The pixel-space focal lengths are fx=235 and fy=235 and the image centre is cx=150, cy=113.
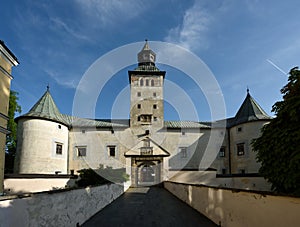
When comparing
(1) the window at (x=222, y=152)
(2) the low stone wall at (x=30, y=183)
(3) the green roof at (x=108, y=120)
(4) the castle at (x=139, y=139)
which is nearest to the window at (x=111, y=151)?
(4) the castle at (x=139, y=139)

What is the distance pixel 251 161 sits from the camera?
86.5ft

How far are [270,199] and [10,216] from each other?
4245 millimetres

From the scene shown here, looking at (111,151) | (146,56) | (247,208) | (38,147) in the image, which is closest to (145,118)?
(111,151)

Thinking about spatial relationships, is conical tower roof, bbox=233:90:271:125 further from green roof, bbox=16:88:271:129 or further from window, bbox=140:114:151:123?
window, bbox=140:114:151:123

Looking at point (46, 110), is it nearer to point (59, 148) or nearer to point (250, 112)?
point (59, 148)

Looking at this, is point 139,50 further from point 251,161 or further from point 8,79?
point 8,79

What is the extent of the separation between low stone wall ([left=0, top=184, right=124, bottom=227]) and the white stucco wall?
728 inches

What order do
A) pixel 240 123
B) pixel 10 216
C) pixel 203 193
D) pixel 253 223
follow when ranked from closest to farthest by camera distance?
1. pixel 10 216
2. pixel 253 223
3. pixel 203 193
4. pixel 240 123

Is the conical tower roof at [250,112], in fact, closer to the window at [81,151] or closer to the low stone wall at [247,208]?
the window at [81,151]

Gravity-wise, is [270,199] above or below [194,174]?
above

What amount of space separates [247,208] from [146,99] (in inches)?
1076

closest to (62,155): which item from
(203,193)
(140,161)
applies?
(140,161)

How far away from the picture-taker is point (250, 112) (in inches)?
1109

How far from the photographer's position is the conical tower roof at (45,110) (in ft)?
82.9
